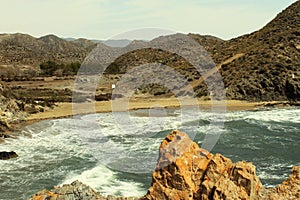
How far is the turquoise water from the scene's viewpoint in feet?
50.4

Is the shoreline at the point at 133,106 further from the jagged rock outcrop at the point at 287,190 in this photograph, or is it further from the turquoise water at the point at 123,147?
the jagged rock outcrop at the point at 287,190

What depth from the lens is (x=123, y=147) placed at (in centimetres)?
2123

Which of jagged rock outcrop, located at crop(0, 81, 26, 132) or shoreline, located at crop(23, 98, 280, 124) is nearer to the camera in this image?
jagged rock outcrop, located at crop(0, 81, 26, 132)

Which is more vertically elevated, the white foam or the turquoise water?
the turquoise water

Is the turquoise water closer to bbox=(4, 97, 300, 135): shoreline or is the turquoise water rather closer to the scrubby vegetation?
bbox=(4, 97, 300, 135): shoreline

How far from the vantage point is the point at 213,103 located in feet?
133

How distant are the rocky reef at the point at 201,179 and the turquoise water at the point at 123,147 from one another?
6378 mm

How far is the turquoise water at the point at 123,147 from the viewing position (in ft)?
50.4

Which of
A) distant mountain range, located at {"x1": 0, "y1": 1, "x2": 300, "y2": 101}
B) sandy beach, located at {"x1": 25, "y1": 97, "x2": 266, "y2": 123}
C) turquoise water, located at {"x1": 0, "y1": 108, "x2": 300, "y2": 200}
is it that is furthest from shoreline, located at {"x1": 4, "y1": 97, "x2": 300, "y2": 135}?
distant mountain range, located at {"x1": 0, "y1": 1, "x2": 300, "y2": 101}

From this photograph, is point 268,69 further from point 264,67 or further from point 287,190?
point 287,190

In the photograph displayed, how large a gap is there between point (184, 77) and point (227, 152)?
37.5 metres

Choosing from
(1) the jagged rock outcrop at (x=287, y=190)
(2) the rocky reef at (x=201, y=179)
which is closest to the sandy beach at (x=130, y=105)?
(2) the rocky reef at (x=201, y=179)

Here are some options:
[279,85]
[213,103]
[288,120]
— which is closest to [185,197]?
[288,120]

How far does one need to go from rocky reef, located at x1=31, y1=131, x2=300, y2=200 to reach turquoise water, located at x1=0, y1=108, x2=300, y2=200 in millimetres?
6378
